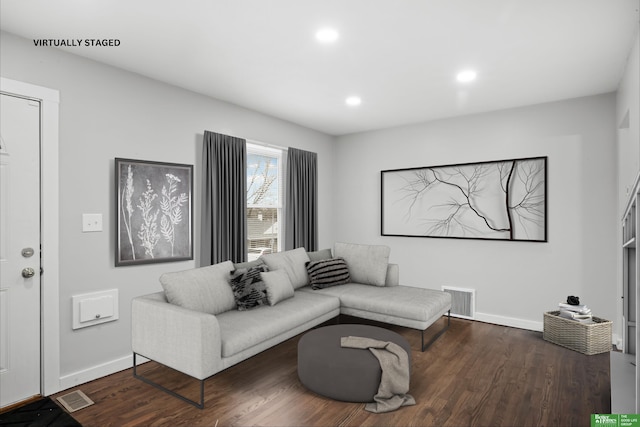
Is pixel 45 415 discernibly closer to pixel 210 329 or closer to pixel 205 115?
pixel 210 329

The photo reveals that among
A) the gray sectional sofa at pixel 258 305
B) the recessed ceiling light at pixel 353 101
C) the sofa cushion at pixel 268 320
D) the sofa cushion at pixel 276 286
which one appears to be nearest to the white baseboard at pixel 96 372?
the gray sectional sofa at pixel 258 305

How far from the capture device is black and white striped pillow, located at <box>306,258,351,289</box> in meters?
4.08

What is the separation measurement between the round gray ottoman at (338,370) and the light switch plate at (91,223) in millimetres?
1917

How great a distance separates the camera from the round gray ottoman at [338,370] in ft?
7.93

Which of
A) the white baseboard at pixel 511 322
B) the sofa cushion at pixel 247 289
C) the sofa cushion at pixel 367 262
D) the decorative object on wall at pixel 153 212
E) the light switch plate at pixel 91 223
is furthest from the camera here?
the sofa cushion at pixel 367 262

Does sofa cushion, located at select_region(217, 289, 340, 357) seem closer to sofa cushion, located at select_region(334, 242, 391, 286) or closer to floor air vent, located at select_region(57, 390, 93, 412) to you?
sofa cushion, located at select_region(334, 242, 391, 286)

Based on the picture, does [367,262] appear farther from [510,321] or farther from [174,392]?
[174,392]

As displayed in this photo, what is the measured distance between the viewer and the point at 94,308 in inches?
113

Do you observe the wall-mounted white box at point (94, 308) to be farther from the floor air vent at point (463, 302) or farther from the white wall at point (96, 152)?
the floor air vent at point (463, 302)

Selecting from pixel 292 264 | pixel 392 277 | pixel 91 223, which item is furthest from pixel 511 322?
pixel 91 223

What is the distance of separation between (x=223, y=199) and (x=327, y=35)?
208cm

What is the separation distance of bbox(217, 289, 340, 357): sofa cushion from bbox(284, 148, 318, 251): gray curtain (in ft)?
4.39

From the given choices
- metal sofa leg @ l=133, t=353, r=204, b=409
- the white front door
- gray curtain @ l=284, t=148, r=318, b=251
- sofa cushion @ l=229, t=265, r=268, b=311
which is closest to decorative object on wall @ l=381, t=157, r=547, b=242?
gray curtain @ l=284, t=148, r=318, b=251

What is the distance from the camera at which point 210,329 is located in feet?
7.75
